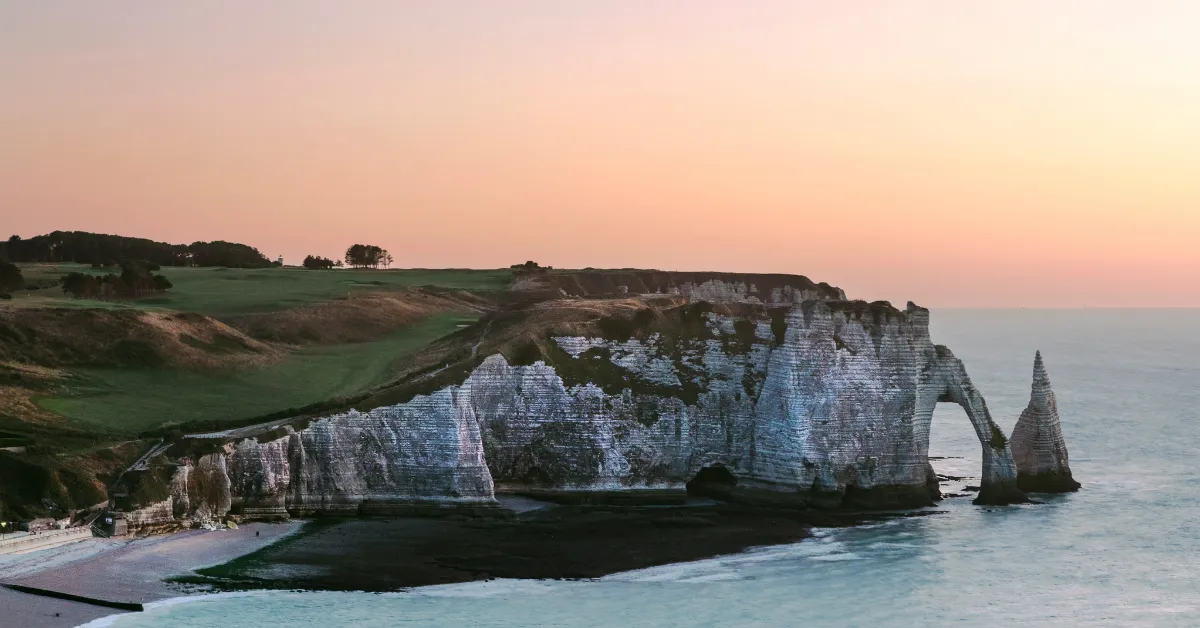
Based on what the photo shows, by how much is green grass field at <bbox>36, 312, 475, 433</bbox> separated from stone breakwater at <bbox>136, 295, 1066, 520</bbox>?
7.90m

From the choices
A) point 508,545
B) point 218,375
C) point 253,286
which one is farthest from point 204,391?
point 253,286

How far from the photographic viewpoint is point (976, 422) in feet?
190

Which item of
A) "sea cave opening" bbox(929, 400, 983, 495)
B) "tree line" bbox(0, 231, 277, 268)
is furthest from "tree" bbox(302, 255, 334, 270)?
"sea cave opening" bbox(929, 400, 983, 495)

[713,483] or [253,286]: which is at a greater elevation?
[253,286]

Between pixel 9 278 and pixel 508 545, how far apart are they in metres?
54.9

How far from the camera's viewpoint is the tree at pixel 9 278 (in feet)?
277

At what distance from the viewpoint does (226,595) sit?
39.3m

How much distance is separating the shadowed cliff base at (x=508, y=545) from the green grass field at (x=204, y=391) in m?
10.4

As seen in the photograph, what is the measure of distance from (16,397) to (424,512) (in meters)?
18.9

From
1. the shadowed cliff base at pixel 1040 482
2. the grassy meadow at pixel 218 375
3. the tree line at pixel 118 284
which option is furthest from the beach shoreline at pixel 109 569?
the tree line at pixel 118 284

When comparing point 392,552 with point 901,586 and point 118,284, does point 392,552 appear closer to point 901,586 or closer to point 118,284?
point 901,586

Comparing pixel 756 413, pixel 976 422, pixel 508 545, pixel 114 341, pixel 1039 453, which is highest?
pixel 114 341

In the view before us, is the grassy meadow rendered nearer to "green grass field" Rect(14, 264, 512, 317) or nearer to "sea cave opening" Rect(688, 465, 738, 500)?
"green grass field" Rect(14, 264, 512, 317)

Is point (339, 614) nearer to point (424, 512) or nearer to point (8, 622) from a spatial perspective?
point (8, 622)
